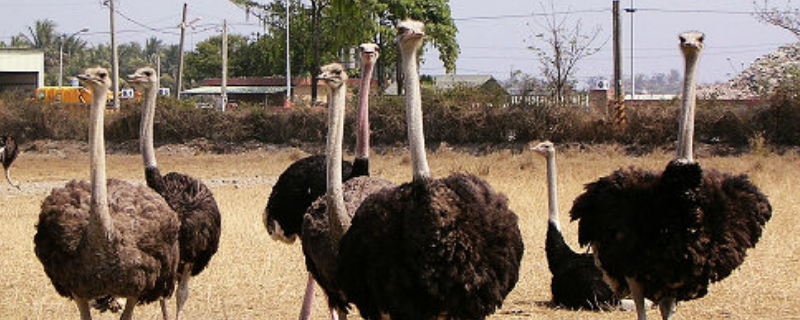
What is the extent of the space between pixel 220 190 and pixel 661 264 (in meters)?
15.1

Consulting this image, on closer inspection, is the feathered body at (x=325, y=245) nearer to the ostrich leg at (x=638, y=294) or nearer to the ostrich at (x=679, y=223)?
the ostrich at (x=679, y=223)

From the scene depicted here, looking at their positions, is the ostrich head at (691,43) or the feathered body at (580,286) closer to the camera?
the ostrich head at (691,43)

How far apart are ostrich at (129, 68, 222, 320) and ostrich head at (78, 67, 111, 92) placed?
1.38 m

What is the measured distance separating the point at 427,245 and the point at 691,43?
8.01 feet

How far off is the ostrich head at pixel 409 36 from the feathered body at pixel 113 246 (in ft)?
6.86

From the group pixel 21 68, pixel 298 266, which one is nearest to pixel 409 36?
pixel 298 266

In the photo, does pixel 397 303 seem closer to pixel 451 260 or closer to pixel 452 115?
pixel 451 260

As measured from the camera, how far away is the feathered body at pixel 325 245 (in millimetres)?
7039

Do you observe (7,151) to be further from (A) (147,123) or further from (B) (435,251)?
(B) (435,251)

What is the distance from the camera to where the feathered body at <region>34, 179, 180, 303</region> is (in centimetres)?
700

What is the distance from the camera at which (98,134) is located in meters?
7.11

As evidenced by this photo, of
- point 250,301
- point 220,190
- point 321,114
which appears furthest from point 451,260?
point 321,114

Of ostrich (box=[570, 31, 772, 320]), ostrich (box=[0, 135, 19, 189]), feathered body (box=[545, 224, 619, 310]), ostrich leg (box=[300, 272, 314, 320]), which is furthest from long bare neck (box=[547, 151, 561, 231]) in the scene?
ostrich (box=[0, 135, 19, 189])

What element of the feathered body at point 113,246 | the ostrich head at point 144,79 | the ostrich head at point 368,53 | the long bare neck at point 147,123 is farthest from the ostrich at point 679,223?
the ostrich head at point 144,79
